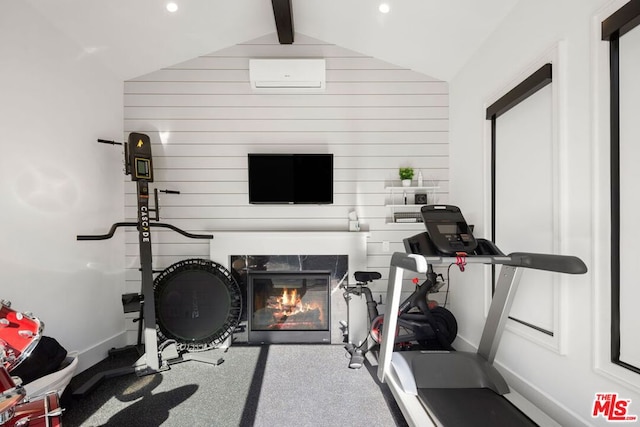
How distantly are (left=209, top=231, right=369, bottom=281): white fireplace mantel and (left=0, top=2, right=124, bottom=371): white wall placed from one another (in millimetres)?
1131

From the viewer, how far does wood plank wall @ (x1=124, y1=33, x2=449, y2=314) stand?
3.37 m

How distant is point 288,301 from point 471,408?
199 centimetres

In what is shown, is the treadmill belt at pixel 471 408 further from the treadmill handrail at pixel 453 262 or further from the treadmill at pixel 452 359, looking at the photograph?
the treadmill handrail at pixel 453 262

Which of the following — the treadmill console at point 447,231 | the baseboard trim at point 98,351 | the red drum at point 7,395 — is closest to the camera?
the red drum at point 7,395

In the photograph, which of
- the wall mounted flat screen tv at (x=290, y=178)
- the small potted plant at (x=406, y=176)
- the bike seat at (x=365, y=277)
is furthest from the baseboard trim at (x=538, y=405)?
the wall mounted flat screen tv at (x=290, y=178)

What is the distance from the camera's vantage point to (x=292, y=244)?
129 inches

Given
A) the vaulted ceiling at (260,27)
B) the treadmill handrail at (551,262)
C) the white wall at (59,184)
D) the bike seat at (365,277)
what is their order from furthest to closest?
1. the bike seat at (365,277)
2. the vaulted ceiling at (260,27)
3. the white wall at (59,184)
4. the treadmill handrail at (551,262)

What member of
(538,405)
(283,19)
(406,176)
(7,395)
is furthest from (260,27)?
(538,405)

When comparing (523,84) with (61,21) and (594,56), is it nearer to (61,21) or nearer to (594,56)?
(594,56)

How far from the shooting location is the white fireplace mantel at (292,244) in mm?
3250

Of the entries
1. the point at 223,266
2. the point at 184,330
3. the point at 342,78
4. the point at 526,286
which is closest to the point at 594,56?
the point at 526,286

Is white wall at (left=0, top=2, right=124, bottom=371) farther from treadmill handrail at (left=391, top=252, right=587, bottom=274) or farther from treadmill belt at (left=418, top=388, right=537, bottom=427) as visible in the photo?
treadmill belt at (left=418, top=388, right=537, bottom=427)

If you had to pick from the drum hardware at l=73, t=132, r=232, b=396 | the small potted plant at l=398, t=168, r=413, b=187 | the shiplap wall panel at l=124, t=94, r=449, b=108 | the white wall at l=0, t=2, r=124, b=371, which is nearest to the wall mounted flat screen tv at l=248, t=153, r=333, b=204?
the shiplap wall panel at l=124, t=94, r=449, b=108

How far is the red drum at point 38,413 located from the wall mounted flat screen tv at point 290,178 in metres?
2.17
